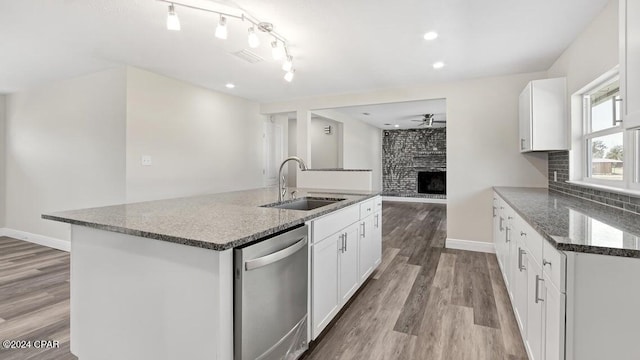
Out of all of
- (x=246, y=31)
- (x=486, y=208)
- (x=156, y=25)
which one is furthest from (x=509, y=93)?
(x=156, y=25)

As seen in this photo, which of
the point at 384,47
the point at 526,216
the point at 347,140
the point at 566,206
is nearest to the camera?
the point at 526,216

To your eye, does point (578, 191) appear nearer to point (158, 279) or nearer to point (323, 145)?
point (158, 279)

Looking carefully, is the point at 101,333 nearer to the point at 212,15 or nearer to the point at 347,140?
the point at 212,15

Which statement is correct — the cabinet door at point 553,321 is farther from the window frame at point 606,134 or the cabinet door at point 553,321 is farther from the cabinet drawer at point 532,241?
the window frame at point 606,134

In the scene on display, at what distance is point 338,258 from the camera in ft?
7.36

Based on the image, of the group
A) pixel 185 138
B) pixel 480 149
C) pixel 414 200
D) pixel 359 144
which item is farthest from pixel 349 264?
pixel 414 200

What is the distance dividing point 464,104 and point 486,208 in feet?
4.73

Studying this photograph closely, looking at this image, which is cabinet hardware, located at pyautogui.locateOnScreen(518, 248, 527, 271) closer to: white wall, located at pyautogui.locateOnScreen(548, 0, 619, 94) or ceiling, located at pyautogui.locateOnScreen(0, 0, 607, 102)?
white wall, located at pyautogui.locateOnScreen(548, 0, 619, 94)

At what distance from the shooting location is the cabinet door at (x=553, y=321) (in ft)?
3.89

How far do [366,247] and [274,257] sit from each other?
5.34 ft

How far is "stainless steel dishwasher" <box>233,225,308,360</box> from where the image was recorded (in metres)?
1.29

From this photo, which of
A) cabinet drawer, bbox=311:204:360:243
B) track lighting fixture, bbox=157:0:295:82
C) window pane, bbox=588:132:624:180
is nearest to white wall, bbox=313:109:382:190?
track lighting fixture, bbox=157:0:295:82

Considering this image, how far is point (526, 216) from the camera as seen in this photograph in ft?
5.82

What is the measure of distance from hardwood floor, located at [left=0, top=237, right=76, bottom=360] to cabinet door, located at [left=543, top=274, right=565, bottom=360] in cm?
261
